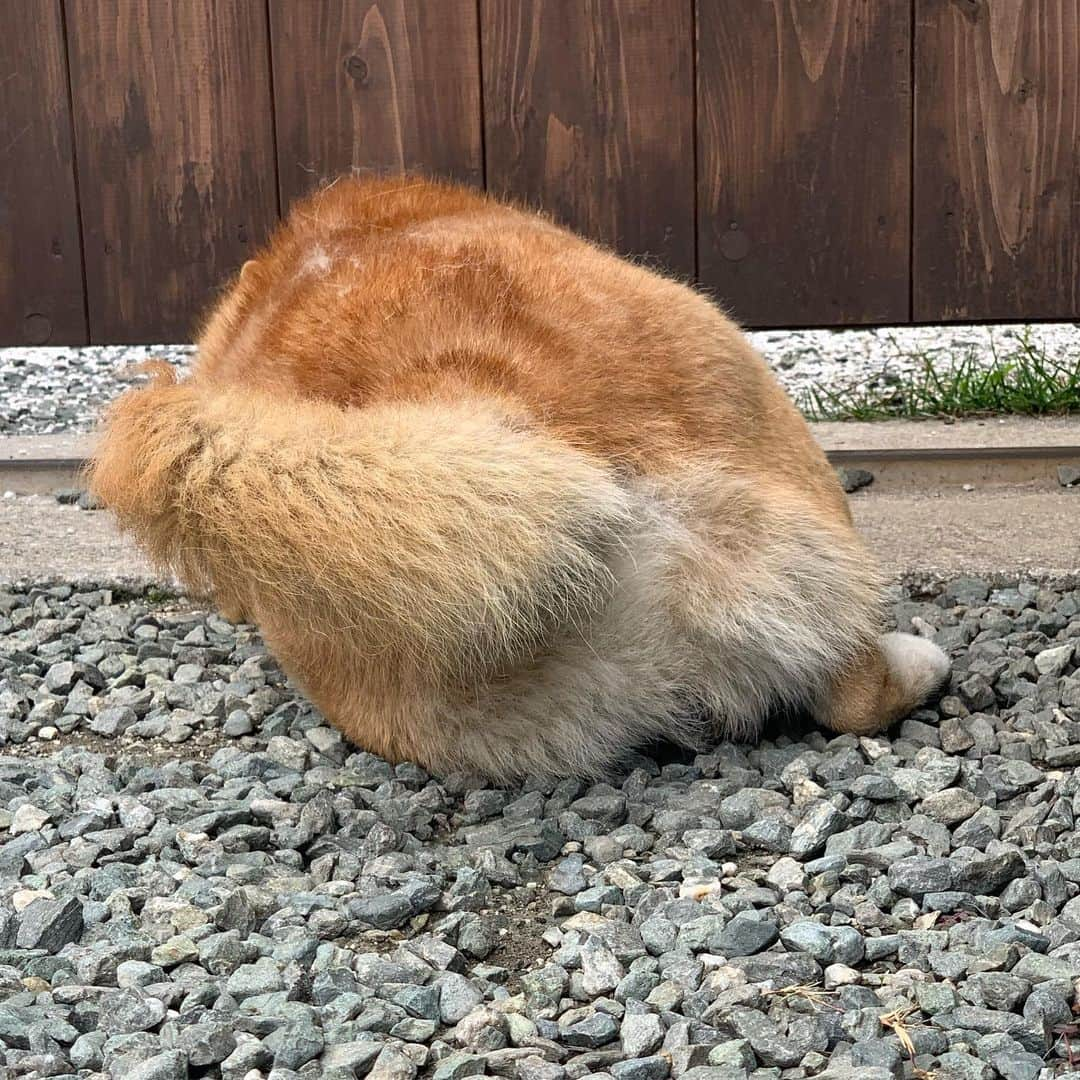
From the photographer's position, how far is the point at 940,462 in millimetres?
3590

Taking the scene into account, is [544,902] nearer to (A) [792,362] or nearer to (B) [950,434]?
(B) [950,434]

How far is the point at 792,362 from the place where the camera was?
16.4 feet

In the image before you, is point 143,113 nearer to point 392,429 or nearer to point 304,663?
point 304,663

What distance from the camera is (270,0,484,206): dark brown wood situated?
3.51 m

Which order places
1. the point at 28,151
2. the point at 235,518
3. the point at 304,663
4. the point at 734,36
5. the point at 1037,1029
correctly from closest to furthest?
1. the point at 1037,1029
2. the point at 235,518
3. the point at 304,663
4. the point at 734,36
5. the point at 28,151

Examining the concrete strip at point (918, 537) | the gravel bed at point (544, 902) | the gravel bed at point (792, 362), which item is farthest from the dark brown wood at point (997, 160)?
the gravel bed at point (544, 902)

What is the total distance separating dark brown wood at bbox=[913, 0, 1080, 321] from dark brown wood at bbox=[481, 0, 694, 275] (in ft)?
1.97

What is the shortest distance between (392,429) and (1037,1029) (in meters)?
0.95

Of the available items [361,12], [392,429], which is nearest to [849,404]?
[361,12]

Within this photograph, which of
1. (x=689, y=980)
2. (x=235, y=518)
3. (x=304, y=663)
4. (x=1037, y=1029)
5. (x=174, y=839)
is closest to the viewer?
(x=1037, y=1029)

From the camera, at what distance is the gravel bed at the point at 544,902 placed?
138cm

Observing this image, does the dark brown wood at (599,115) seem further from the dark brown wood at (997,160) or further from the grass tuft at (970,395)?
the grass tuft at (970,395)

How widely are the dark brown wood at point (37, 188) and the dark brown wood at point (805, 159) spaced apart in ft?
5.44

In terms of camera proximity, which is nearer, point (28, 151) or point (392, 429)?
point (392, 429)
